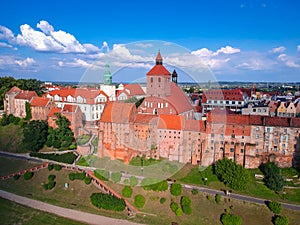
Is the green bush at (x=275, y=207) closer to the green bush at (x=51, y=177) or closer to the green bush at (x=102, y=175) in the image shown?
the green bush at (x=102, y=175)

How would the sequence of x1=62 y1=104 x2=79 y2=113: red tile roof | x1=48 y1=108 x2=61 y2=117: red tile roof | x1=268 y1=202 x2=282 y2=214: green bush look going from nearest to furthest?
x1=268 y1=202 x2=282 y2=214: green bush < x1=62 y1=104 x2=79 y2=113: red tile roof < x1=48 y1=108 x2=61 y2=117: red tile roof

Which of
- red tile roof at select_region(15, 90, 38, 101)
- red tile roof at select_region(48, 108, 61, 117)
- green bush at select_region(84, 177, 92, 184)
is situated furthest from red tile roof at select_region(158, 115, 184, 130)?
red tile roof at select_region(15, 90, 38, 101)

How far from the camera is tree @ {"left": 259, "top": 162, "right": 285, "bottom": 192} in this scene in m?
30.2

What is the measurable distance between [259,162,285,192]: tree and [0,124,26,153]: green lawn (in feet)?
122

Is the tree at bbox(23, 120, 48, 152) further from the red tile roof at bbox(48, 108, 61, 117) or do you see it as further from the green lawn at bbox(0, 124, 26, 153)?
the red tile roof at bbox(48, 108, 61, 117)

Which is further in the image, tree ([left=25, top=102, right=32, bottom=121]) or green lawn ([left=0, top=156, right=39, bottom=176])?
tree ([left=25, top=102, right=32, bottom=121])

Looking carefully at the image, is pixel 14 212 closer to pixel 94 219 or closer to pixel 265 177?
pixel 94 219

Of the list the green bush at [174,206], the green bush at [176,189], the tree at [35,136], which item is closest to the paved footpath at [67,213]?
the green bush at [174,206]

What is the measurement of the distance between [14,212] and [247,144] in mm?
28910

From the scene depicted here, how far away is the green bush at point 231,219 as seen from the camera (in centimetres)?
2642

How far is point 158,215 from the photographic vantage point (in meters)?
29.2

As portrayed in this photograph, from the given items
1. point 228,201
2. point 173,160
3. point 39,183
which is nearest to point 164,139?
point 173,160

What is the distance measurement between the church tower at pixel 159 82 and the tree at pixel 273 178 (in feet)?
51.5

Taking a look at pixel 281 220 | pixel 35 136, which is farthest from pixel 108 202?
pixel 35 136
